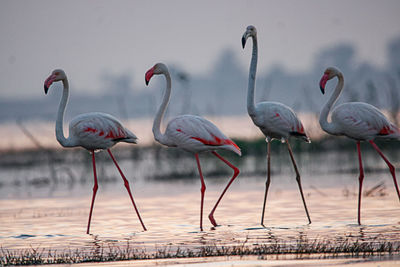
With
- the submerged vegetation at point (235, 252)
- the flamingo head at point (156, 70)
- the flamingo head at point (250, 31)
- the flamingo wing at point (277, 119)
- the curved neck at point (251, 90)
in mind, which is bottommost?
the submerged vegetation at point (235, 252)

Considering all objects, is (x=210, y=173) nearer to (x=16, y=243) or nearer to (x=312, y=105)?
(x=312, y=105)

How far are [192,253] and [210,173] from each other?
10.6 meters

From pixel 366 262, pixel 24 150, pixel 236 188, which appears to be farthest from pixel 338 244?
pixel 24 150

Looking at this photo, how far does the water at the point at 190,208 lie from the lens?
25.8ft

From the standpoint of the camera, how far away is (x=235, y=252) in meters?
6.57

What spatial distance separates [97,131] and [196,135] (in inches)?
55.5

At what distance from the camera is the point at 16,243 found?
8.01 m

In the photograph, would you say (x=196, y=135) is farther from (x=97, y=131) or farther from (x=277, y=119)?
(x=97, y=131)

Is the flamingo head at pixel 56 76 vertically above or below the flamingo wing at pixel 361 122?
above

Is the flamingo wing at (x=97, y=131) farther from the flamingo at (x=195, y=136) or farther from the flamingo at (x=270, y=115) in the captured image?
the flamingo at (x=270, y=115)

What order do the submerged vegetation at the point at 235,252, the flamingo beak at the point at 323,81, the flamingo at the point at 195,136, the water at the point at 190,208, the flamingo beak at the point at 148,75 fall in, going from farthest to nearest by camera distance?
the flamingo beak at the point at 148,75, the flamingo beak at the point at 323,81, the flamingo at the point at 195,136, the water at the point at 190,208, the submerged vegetation at the point at 235,252

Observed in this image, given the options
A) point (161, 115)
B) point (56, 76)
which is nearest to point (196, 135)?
point (161, 115)

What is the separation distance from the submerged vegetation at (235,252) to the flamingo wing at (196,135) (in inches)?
98.1

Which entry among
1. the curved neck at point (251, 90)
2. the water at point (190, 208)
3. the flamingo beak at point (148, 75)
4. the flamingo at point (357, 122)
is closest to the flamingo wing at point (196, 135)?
the curved neck at point (251, 90)
